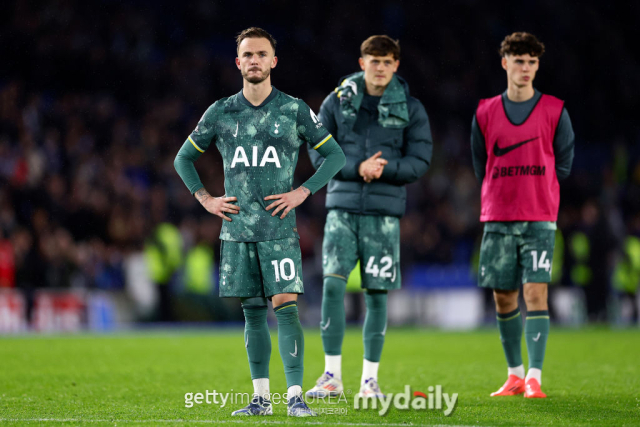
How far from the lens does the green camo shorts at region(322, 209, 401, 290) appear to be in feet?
19.3

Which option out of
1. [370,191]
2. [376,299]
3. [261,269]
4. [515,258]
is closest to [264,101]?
[261,269]

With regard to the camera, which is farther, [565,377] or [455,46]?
[455,46]

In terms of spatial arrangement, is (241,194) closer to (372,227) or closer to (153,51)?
(372,227)

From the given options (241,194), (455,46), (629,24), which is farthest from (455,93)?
(241,194)

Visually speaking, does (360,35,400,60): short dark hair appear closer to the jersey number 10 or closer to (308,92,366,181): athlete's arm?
(308,92,366,181): athlete's arm

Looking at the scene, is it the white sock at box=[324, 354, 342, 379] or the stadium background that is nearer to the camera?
the white sock at box=[324, 354, 342, 379]

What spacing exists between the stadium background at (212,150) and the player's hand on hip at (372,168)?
9987 millimetres

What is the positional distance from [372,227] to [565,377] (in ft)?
7.64

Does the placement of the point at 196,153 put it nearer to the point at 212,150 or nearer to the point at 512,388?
the point at 512,388

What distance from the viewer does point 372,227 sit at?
19.5 ft

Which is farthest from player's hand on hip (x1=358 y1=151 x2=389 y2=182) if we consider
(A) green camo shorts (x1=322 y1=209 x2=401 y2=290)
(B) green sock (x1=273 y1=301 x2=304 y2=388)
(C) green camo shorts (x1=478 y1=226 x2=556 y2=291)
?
(B) green sock (x1=273 y1=301 x2=304 y2=388)

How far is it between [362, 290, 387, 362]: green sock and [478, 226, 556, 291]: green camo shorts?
781mm

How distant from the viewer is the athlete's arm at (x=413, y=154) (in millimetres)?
5934

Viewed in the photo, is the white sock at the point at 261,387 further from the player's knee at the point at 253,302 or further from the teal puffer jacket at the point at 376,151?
the teal puffer jacket at the point at 376,151
